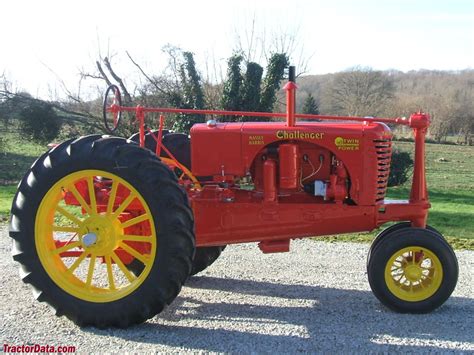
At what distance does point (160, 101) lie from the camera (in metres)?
15.7

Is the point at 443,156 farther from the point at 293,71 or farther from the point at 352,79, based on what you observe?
the point at 293,71

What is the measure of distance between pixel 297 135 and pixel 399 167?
37.5 feet

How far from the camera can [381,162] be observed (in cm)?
462

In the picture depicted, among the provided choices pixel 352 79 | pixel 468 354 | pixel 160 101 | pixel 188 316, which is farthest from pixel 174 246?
pixel 352 79

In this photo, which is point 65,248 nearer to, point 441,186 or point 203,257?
point 203,257

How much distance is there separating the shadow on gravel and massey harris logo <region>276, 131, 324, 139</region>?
1468 millimetres

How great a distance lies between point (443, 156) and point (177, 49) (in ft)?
59.8

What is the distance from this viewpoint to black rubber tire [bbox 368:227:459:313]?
431 centimetres

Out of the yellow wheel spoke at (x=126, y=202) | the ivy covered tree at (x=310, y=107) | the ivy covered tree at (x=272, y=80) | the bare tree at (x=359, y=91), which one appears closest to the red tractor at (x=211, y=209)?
the yellow wheel spoke at (x=126, y=202)

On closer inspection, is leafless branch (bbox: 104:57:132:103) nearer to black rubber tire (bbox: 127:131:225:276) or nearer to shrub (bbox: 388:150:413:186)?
shrub (bbox: 388:150:413:186)

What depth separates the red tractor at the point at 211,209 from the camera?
3941mm

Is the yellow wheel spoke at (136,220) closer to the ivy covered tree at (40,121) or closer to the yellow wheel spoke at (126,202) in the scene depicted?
the yellow wheel spoke at (126,202)

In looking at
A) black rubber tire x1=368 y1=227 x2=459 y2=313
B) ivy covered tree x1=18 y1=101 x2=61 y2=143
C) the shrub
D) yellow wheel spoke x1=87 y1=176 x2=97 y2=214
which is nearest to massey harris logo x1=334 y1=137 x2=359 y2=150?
black rubber tire x1=368 y1=227 x2=459 y2=313

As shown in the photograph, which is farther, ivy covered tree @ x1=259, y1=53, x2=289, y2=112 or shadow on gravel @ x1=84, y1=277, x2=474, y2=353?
ivy covered tree @ x1=259, y1=53, x2=289, y2=112
